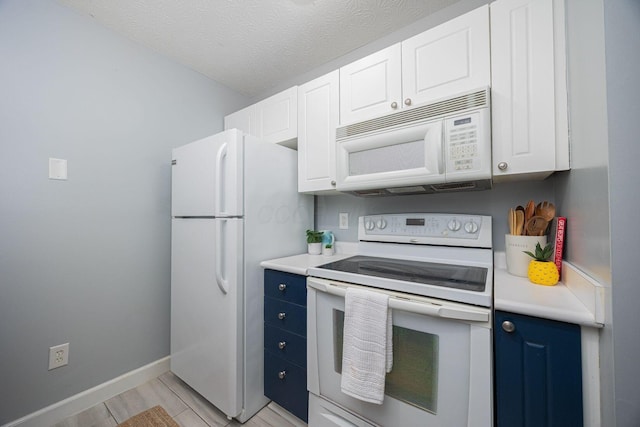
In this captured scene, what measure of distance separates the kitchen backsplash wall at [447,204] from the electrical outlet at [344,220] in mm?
25

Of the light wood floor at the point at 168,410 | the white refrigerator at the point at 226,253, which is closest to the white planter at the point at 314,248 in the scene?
the white refrigerator at the point at 226,253

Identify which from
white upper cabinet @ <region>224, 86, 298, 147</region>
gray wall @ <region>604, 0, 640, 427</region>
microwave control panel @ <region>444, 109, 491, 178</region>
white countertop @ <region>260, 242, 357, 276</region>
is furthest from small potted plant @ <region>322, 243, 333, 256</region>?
gray wall @ <region>604, 0, 640, 427</region>

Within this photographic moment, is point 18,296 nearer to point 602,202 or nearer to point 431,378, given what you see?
point 431,378

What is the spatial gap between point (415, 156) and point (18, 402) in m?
2.48

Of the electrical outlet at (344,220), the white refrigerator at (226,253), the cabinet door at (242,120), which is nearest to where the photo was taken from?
the white refrigerator at (226,253)

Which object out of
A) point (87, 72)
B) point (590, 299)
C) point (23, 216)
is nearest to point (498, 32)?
point (590, 299)

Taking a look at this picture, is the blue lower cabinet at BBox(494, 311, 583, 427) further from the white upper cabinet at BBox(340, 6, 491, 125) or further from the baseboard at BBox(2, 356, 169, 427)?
the baseboard at BBox(2, 356, 169, 427)

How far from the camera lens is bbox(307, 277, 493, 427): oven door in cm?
86

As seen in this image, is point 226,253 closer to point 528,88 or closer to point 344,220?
point 344,220

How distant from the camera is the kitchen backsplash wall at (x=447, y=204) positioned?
134cm

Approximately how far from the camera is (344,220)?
1.96 meters

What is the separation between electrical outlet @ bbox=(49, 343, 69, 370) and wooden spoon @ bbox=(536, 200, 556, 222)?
107 inches

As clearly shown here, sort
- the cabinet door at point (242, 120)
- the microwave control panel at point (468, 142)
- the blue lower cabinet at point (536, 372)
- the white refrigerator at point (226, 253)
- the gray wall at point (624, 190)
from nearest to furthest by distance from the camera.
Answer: the gray wall at point (624, 190) → the blue lower cabinet at point (536, 372) → the microwave control panel at point (468, 142) → the white refrigerator at point (226, 253) → the cabinet door at point (242, 120)

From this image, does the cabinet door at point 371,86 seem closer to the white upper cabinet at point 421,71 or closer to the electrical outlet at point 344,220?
the white upper cabinet at point 421,71
